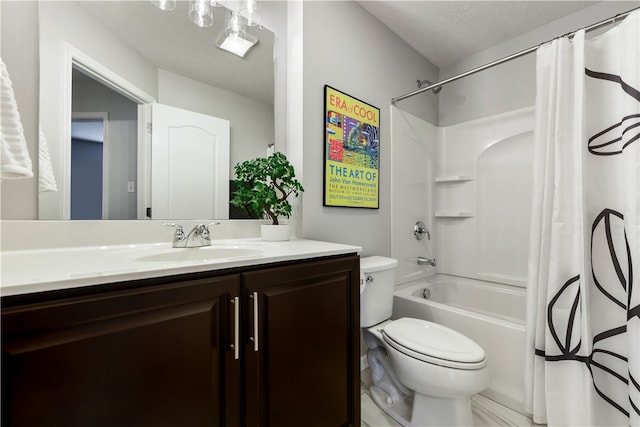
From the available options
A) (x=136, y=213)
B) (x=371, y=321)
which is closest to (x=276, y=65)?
(x=136, y=213)

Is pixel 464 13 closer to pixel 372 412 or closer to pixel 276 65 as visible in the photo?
pixel 276 65

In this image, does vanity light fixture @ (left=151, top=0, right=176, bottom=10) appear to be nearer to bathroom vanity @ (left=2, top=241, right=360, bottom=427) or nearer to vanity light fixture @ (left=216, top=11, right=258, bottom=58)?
vanity light fixture @ (left=216, top=11, right=258, bottom=58)

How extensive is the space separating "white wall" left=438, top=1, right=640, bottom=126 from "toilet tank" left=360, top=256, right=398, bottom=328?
166 cm

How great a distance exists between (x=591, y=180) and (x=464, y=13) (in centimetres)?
140

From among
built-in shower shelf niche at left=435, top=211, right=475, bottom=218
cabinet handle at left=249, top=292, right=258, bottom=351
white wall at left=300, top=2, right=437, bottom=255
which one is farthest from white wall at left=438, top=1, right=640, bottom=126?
cabinet handle at left=249, top=292, right=258, bottom=351

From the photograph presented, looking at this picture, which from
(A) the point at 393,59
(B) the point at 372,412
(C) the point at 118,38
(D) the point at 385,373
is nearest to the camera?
(C) the point at 118,38

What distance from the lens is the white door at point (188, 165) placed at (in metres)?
1.21

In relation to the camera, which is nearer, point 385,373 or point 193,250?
point 193,250

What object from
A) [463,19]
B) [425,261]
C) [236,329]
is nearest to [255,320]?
[236,329]

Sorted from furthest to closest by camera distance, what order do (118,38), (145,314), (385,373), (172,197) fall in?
(385,373), (172,197), (118,38), (145,314)

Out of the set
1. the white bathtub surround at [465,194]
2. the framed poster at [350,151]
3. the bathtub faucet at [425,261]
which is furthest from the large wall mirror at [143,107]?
the bathtub faucet at [425,261]

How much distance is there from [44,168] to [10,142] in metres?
0.45

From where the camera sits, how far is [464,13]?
6.00 feet

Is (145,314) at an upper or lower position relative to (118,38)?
lower
